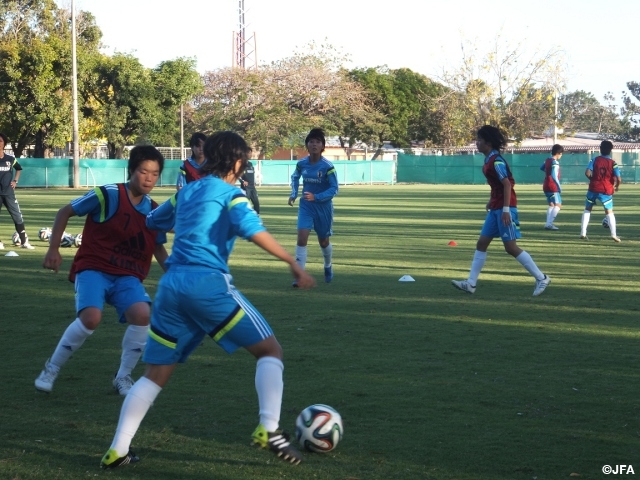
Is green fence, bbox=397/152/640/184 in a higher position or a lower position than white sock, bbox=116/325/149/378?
higher

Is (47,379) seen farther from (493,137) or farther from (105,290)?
(493,137)

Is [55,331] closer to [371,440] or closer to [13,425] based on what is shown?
[13,425]

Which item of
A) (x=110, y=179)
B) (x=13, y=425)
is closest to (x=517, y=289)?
(x=13, y=425)

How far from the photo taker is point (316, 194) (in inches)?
459

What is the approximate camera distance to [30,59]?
2004 inches

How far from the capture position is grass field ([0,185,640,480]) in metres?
4.68

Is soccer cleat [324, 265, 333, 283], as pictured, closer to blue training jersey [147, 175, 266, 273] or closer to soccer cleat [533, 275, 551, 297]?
soccer cleat [533, 275, 551, 297]

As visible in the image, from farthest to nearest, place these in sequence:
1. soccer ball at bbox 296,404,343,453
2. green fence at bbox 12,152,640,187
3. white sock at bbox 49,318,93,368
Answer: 1. green fence at bbox 12,152,640,187
2. white sock at bbox 49,318,93,368
3. soccer ball at bbox 296,404,343,453

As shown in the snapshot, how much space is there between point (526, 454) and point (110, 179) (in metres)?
47.0

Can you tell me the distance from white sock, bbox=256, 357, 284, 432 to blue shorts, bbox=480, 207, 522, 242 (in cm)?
636

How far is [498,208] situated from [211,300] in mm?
6638

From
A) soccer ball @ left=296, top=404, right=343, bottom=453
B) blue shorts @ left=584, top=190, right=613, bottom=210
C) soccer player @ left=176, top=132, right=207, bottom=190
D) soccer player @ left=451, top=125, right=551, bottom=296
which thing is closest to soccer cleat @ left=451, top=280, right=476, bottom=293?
soccer player @ left=451, top=125, right=551, bottom=296

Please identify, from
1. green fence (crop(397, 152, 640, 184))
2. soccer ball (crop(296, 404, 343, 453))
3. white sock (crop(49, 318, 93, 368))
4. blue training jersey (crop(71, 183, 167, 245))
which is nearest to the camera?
soccer ball (crop(296, 404, 343, 453))

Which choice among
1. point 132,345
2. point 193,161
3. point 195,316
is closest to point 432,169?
point 193,161
